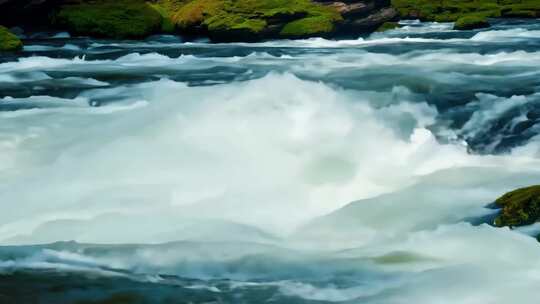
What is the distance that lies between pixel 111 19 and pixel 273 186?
23.3m

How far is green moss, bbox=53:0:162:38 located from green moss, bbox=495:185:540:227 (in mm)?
25379

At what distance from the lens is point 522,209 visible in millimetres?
6977

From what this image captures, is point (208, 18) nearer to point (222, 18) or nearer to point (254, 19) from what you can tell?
point (222, 18)

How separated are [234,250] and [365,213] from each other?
180cm

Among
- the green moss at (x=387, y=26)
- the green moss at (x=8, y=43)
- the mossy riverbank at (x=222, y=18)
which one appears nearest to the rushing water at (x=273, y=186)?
the green moss at (x=8, y=43)

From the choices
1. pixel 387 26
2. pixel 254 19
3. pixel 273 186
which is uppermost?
pixel 387 26

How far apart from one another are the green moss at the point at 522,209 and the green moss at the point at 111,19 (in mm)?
25379

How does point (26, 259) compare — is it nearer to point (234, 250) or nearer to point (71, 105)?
point (234, 250)

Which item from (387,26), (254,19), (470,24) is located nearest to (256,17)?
(254,19)

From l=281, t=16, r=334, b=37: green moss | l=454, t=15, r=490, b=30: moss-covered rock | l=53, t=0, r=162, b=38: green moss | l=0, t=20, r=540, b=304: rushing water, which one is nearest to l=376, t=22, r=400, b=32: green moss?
l=454, t=15, r=490, b=30: moss-covered rock

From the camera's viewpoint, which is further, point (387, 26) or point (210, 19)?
point (387, 26)

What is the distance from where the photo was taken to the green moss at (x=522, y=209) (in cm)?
677

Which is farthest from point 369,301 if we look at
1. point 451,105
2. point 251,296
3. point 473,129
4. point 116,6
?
point 116,6

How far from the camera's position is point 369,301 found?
5707 mm
